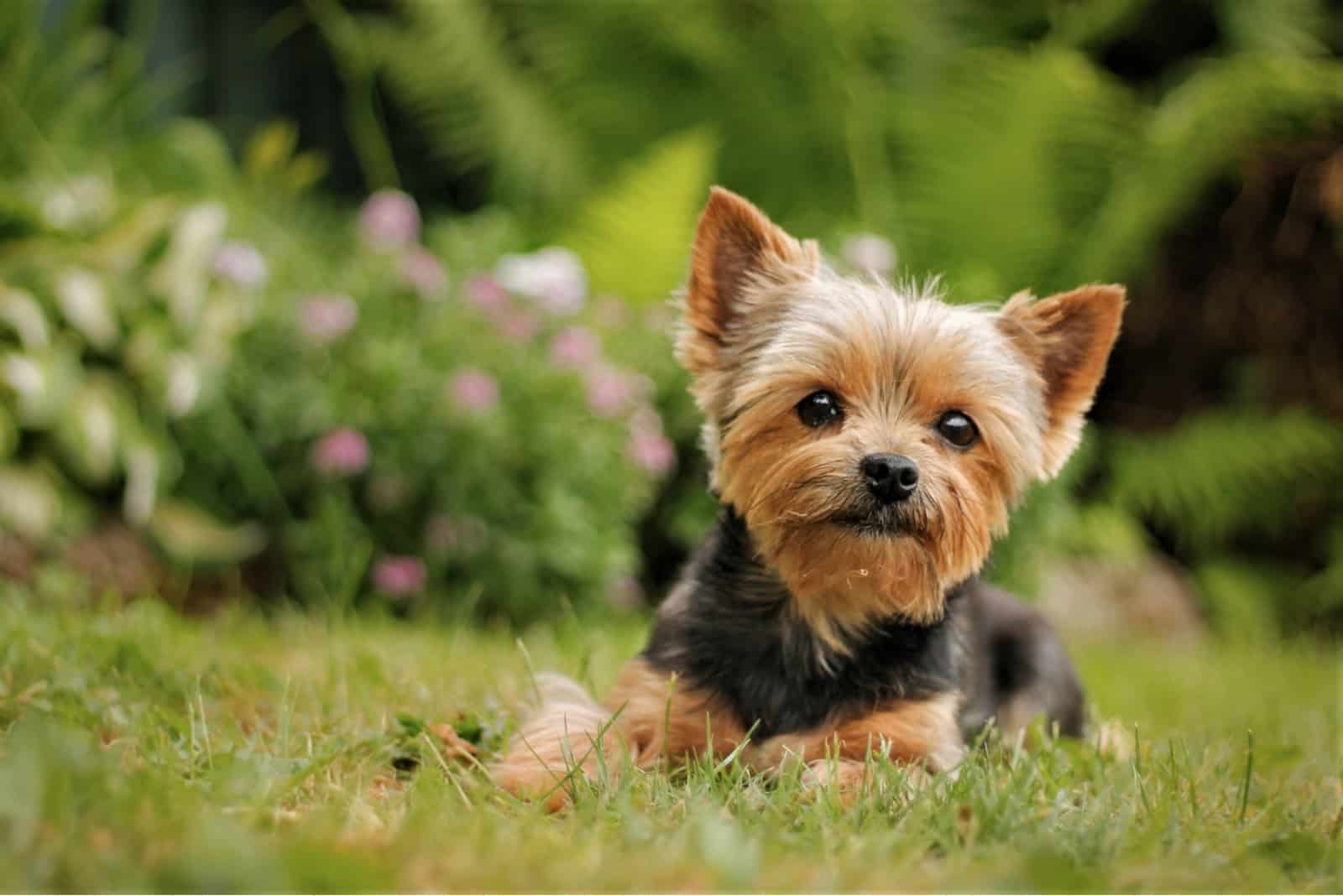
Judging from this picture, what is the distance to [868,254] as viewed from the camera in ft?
22.1

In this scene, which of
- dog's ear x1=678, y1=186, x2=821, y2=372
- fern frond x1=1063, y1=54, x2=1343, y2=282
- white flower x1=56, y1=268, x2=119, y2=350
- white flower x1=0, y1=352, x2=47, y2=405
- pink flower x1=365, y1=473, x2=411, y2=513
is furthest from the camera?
fern frond x1=1063, y1=54, x2=1343, y2=282

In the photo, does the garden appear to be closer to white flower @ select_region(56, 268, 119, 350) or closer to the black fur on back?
white flower @ select_region(56, 268, 119, 350)

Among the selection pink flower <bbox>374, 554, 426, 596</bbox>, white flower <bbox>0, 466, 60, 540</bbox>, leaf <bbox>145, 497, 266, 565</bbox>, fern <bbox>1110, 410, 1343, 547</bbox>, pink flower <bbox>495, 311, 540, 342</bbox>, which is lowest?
fern <bbox>1110, 410, 1343, 547</bbox>

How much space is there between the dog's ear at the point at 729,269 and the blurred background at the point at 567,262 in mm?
1509

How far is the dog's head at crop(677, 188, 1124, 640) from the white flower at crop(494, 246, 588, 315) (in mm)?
2387

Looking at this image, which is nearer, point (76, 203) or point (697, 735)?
point (697, 735)

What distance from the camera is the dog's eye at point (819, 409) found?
3.63 meters

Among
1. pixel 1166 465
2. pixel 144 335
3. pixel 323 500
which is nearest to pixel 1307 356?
pixel 1166 465

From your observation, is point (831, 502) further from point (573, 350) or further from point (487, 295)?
point (487, 295)

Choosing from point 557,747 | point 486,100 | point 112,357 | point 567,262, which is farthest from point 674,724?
point 486,100

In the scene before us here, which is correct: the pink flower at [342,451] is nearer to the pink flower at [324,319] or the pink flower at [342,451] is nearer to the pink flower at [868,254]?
the pink flower at [324,319]

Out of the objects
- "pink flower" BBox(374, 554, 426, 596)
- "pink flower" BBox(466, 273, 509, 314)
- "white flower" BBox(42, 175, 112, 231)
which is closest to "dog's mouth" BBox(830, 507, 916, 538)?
"pink flower" BBox(374, 554, 426, 596)

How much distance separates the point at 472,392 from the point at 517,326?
0.53m

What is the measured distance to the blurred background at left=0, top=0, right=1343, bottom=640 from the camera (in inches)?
239
